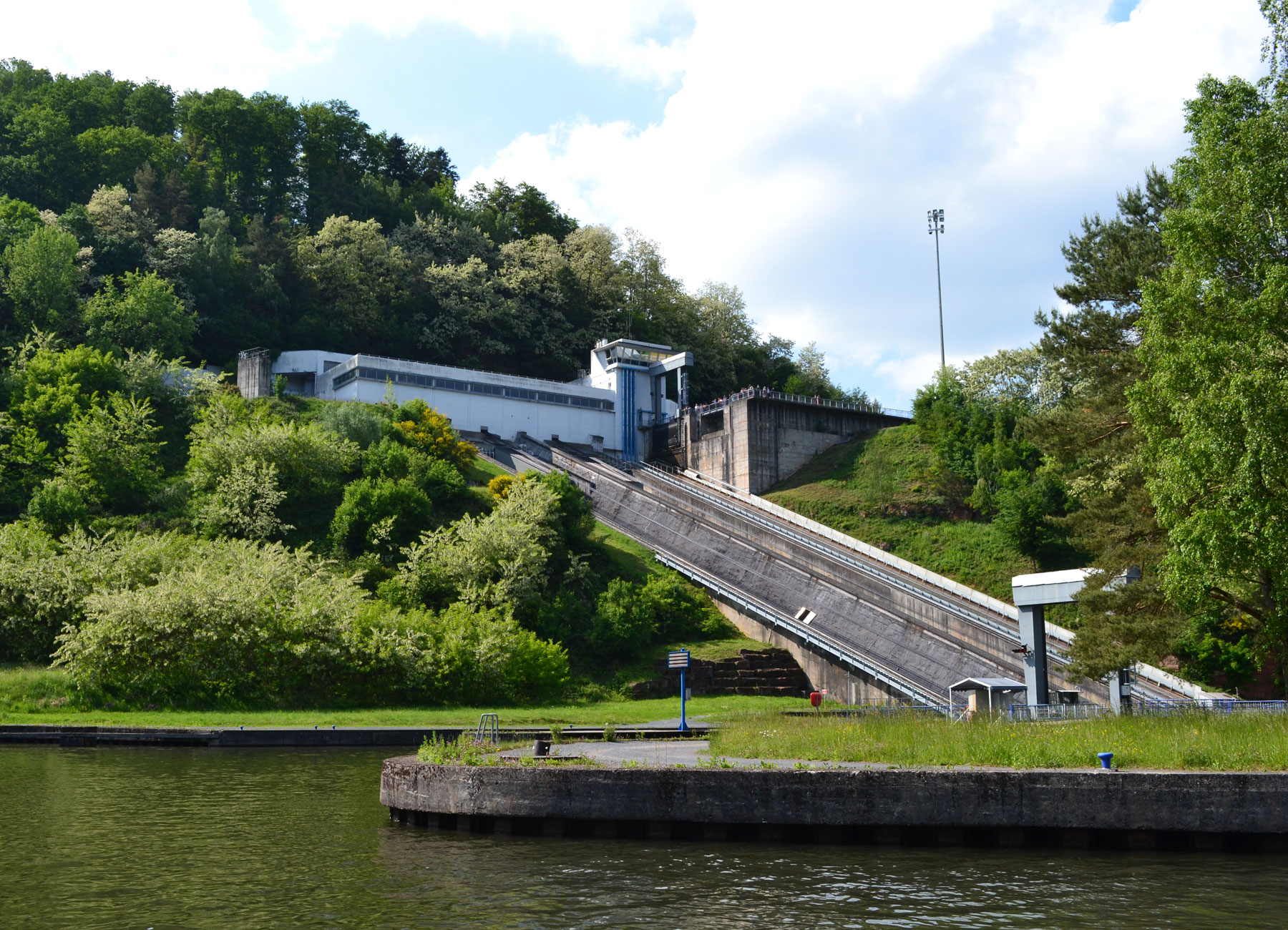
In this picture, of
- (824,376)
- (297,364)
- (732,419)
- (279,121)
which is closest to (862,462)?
(732,419)

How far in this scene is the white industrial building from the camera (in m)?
72.4

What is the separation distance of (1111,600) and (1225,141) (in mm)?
11778

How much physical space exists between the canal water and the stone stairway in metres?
24.8

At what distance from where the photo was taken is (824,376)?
103m

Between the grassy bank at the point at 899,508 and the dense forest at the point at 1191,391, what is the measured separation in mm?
17945

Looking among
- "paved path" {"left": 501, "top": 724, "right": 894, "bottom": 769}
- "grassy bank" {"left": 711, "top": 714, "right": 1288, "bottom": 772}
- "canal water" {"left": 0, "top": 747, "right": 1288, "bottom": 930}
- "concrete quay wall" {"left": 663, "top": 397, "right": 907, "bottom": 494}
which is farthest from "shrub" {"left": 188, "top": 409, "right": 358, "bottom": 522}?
"grassy bank" {"left": 711, "top": 714, "right": 1288, "bottom": 772}

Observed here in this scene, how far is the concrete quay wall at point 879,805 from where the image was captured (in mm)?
14156

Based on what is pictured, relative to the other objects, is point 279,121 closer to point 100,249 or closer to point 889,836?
point 100,249

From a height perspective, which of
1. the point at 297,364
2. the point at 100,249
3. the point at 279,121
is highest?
the point at 279,121

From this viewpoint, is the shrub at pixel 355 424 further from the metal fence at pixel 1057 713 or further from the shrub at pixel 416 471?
the metal fence at pixel 1057 713

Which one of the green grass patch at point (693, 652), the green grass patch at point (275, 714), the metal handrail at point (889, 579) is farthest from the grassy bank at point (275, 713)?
the metal handrail at point (889, 579)

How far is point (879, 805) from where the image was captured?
15.0 metres

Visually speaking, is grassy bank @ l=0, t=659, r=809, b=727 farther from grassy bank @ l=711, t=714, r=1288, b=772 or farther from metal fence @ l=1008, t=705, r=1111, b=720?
grassy bank @ l=711, t=714, r=1288, b=772

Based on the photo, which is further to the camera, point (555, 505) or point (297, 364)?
point (297, 364)
